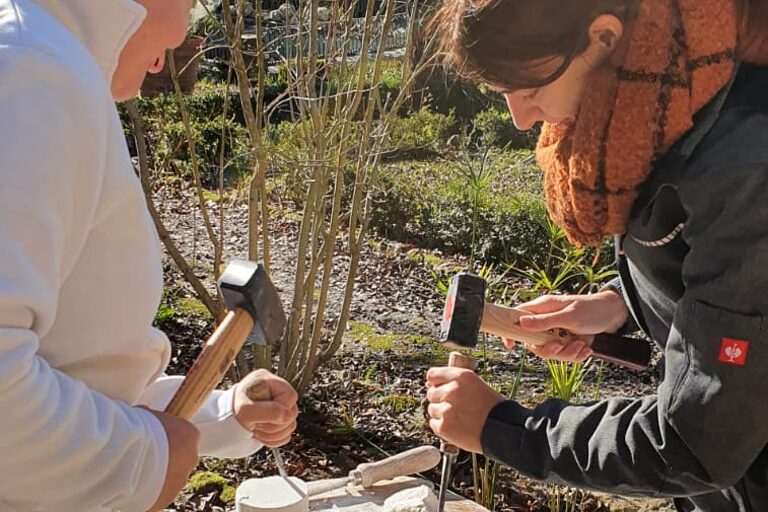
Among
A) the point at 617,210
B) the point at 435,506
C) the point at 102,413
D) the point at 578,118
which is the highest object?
the point at 578,118

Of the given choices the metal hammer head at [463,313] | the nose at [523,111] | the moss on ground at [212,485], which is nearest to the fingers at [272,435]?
the metal hammer head at [463,313]

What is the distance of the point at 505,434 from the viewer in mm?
1670

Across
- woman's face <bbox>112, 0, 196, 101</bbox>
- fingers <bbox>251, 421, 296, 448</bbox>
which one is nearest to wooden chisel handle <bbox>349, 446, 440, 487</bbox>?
fingers <bbox>251, 421, 296, 448</bbox>

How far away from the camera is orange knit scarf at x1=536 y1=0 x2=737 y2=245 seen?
145cm

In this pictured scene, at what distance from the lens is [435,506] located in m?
2.83

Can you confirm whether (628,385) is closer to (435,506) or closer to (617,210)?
(435,506)

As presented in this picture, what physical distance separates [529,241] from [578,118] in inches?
229

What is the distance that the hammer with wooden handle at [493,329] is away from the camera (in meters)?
1.98

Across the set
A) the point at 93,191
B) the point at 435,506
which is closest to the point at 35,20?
the point at 93,191

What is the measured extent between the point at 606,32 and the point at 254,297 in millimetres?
814

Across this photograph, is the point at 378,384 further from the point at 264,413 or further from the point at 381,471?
the point at 264,413

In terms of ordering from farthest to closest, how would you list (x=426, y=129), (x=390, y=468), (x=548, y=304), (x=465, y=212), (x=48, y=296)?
(x=426, y=129), (x=465, y=212), (x=390, y=468), (x=548, y=304), (x=48, y=296)

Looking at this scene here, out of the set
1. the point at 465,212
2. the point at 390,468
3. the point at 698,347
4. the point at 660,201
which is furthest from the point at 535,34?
the point at 465,212

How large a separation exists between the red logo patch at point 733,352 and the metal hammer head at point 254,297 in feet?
2.79
